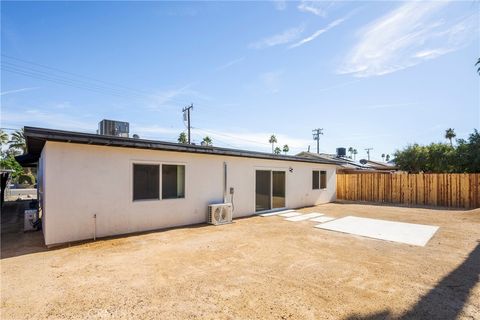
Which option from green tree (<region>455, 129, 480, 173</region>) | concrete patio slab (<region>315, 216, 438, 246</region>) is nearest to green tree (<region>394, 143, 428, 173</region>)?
green tree (<region>455, 129, 480, 173</region>)

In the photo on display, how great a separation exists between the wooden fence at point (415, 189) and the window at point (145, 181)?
496 inches

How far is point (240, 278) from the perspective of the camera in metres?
3.76

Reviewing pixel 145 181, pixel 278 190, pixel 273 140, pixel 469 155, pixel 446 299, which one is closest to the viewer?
pixel 446 299

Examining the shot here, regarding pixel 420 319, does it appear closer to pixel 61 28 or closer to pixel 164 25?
pixel 164 25

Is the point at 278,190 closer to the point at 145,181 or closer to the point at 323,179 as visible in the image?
the point at 323,179

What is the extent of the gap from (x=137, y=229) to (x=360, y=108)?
1302cm

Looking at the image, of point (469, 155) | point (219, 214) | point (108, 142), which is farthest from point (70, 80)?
point (469, 155)

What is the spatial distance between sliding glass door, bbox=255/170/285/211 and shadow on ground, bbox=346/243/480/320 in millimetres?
6731

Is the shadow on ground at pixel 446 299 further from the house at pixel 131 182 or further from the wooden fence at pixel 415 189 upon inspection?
the wooden fence at pixel 415 189

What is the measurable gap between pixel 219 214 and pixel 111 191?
329 centimetres

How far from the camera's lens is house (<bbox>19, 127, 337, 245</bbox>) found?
5465 millimetres

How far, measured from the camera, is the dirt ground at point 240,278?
285 cm

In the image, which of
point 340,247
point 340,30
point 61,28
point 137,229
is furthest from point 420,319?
point 61,28

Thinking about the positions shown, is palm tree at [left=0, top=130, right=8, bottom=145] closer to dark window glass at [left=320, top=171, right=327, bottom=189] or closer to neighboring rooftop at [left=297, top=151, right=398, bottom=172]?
neighboring rooftop at [left=297, top=151, right=398, bottom=172]
